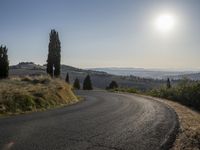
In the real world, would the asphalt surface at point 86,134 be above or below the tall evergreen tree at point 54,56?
below

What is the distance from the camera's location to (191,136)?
400 inches

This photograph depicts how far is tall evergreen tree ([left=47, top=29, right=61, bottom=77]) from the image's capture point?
5500cm

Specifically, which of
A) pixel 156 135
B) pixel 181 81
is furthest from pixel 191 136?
pixel 181 81

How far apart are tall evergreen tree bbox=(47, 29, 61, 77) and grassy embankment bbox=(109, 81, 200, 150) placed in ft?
54.6

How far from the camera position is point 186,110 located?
65.7 feet

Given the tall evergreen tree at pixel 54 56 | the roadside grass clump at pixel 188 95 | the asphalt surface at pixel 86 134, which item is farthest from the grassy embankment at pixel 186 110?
the tall evergreen tree at pixel 54 56

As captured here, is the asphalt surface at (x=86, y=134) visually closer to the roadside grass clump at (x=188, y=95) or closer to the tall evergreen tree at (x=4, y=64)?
the roadside grass clump at (x=188, y=95)

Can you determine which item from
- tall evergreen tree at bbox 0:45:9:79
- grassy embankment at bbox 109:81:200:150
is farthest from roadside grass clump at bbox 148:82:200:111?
tall evergreen tree at bbox 0:45:9:79

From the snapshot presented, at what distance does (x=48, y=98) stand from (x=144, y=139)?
1257cm

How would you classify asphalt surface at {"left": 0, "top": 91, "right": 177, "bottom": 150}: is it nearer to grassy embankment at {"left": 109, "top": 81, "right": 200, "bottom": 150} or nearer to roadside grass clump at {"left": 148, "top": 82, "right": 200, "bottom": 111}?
grassy embankment at {"left": 109, "top": 81, "right": 200, "bottom": 150}

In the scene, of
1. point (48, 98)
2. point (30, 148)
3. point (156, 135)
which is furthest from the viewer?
point (48, 98)

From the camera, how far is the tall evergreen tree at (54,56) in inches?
2165

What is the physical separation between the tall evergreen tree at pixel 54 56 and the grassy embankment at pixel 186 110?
16638mm

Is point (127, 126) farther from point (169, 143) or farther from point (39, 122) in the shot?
point (39, 122)
